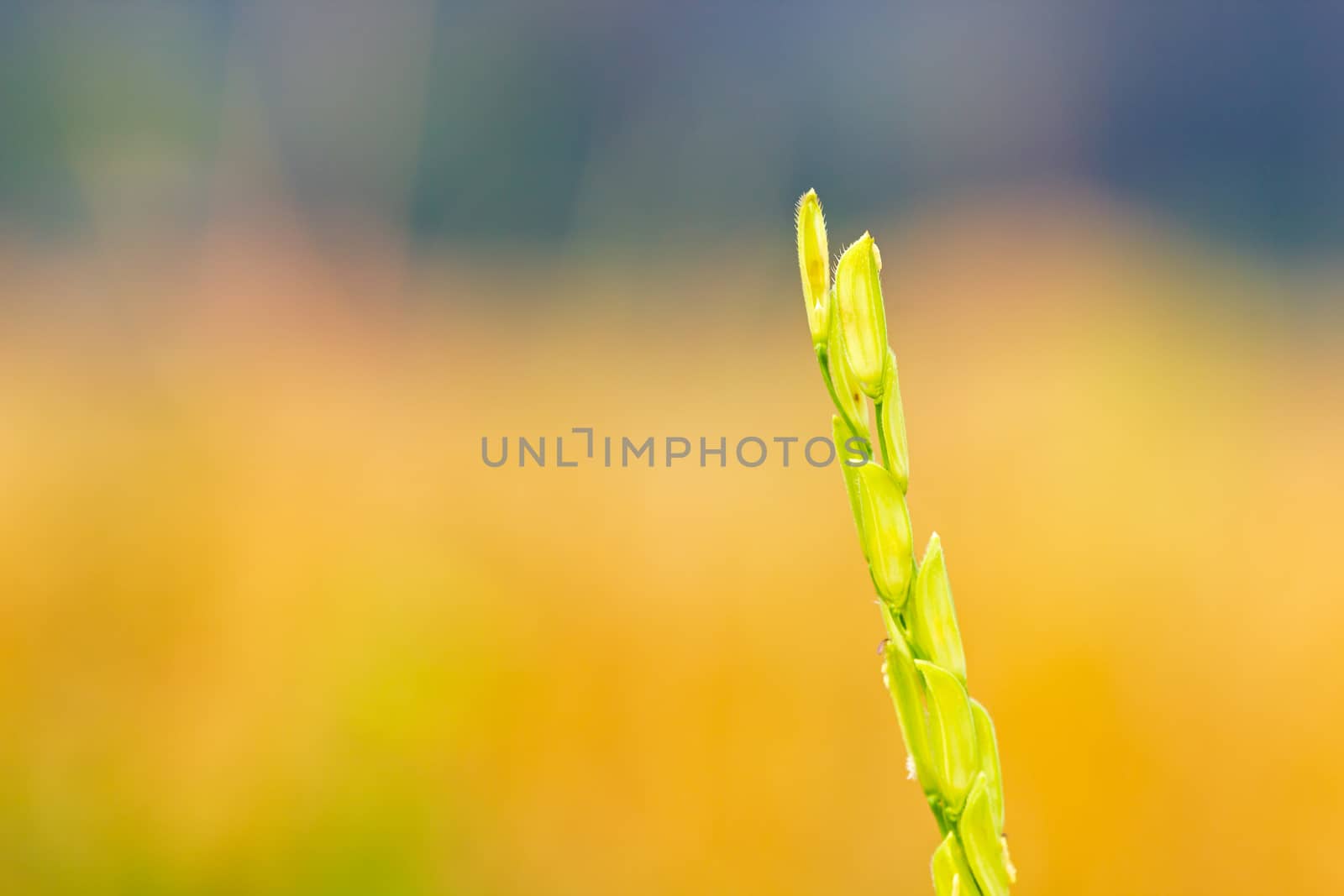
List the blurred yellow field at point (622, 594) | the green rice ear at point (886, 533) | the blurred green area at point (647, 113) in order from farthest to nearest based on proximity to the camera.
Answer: the blurred green area at point (647, 113) < the blurred yellow field at point (622, 594) < the green rice ear at point (886, 533)

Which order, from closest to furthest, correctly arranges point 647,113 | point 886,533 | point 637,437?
point 886,533, point 637,437, point 647,113

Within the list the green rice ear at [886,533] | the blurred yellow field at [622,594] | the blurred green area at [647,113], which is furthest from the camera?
the blurred green area at [647,113]

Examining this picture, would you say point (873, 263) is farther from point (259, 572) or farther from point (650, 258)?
point (650, 258)

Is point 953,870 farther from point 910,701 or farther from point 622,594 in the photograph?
point 622,594

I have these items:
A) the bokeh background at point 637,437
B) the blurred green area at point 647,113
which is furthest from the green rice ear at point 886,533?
the blurred green area at point 647,113

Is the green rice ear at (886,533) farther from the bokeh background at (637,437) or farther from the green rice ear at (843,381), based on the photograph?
the bokeh background at (637,437)

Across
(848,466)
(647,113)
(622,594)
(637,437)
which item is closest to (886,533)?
(848,466)

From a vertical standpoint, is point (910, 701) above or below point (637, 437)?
below
